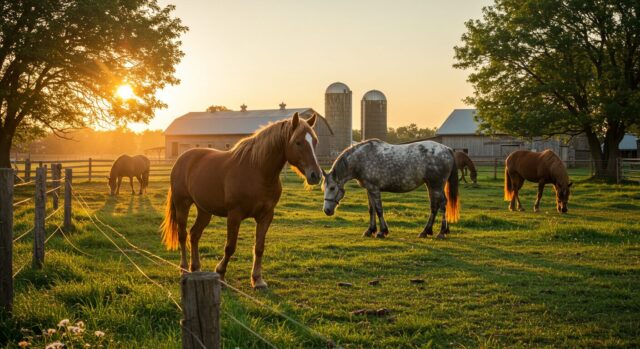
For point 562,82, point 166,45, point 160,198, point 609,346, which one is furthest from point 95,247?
point 562,82

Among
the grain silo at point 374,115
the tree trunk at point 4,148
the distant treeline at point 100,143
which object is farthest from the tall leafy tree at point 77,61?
the distant treeline at point 100,143

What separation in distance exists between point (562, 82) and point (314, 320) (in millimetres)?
22688

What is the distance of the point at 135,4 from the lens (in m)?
20.9

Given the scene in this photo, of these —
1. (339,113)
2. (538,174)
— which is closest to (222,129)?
(339,113)

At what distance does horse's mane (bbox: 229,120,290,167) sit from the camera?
19.3 feet

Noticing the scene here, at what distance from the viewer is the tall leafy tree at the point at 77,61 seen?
60.8ft

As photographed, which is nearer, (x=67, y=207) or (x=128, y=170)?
(x=67, y=207)

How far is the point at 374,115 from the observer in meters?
49.9

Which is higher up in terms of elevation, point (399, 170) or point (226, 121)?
point (226, 121)

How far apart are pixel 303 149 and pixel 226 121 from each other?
47121 millimetres

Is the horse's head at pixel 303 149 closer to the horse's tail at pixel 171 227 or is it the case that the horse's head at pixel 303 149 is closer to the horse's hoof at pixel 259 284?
the horse's hoof at pixel 259 284

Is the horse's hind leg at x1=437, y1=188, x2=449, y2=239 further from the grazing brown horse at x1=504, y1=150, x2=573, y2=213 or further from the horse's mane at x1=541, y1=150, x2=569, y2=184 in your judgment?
the horse's mane at x1=541, y1=150, x2=569, y2=184

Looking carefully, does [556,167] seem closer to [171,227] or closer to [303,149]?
[303,149]

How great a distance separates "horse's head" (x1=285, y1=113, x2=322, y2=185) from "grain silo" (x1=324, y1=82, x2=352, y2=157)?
1806 inches
